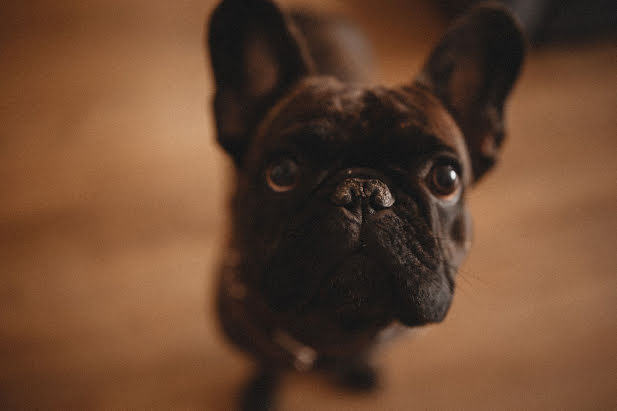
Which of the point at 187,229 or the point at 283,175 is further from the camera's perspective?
the point at 187,229

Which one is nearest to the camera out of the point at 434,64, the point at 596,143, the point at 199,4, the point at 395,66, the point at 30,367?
the point at 434,64

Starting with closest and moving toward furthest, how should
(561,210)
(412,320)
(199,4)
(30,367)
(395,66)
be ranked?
1. (412,320)
2. (30,367)
3. (561,210)
4. (395,66)
5. (199,4)

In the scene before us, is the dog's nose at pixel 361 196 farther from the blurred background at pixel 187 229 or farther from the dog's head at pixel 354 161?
the blurred background at pixel 187 229

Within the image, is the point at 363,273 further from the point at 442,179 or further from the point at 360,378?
the point at 360,378

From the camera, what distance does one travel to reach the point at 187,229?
6.81 feet

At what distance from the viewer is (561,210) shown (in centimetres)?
219

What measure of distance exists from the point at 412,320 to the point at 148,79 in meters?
2.35

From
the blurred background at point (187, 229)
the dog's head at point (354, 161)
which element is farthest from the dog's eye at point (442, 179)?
the blurred background at point (187, 229)

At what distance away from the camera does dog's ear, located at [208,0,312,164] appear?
1.09m

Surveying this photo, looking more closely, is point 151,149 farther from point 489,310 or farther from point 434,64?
point 489,310

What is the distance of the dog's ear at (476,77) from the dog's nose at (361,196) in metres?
0.45

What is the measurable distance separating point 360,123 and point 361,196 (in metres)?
0.19

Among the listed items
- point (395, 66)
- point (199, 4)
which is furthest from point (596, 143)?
point (199, 4)

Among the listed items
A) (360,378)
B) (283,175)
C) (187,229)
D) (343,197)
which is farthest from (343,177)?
(187,229)
